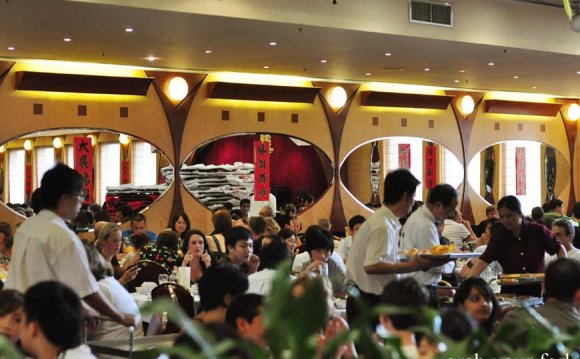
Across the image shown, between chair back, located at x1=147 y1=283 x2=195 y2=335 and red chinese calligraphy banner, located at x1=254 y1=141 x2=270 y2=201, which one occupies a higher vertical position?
red chinese calligraphy banner, located at x1=254 y1=141 x2=270 y2=201

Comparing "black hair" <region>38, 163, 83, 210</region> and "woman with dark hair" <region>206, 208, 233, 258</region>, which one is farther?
"woman with dark hair" <region>206, 208, 233, 258</region>

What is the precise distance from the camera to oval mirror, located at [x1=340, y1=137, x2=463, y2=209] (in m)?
14.9

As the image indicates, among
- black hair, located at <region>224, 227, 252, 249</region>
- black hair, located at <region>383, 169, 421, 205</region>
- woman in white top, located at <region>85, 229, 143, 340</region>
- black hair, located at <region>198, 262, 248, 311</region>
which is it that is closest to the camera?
black hair, located at <region>198, 262, 248, 311</region>

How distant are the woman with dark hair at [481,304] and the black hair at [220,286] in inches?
39.4

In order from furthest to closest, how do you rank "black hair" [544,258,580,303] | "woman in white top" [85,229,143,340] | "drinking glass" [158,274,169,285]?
1. "drinking glass" [158,274,169,285]
2. "woman in white top" [85,229,143,340]
3. "black hair" [544,258,580,303]

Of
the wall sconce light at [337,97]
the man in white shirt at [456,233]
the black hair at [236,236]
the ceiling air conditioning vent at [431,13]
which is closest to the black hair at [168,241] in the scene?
the black hair at [236,236]

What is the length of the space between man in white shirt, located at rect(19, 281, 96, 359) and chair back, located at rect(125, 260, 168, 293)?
4.60m

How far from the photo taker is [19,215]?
11.9 meters

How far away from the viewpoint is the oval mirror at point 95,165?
1225 centimetres

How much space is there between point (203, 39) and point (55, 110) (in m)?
2.86

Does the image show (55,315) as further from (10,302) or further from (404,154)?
(404,154)

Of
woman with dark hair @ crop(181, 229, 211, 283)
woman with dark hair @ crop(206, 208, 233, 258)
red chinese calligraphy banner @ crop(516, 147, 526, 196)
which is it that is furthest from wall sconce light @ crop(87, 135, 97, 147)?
red chinese calligraphy banner @ crop(516, 147, 526, 196)

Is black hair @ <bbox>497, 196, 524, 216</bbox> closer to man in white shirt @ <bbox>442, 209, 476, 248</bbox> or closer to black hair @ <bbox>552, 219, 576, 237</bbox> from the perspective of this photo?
black hair @ <bbox>552, 219, 576, 237</bbox>

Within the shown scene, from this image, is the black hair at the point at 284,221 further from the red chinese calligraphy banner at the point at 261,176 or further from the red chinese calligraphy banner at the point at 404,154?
the red chinese calligraphy banner at the point at 404,154
